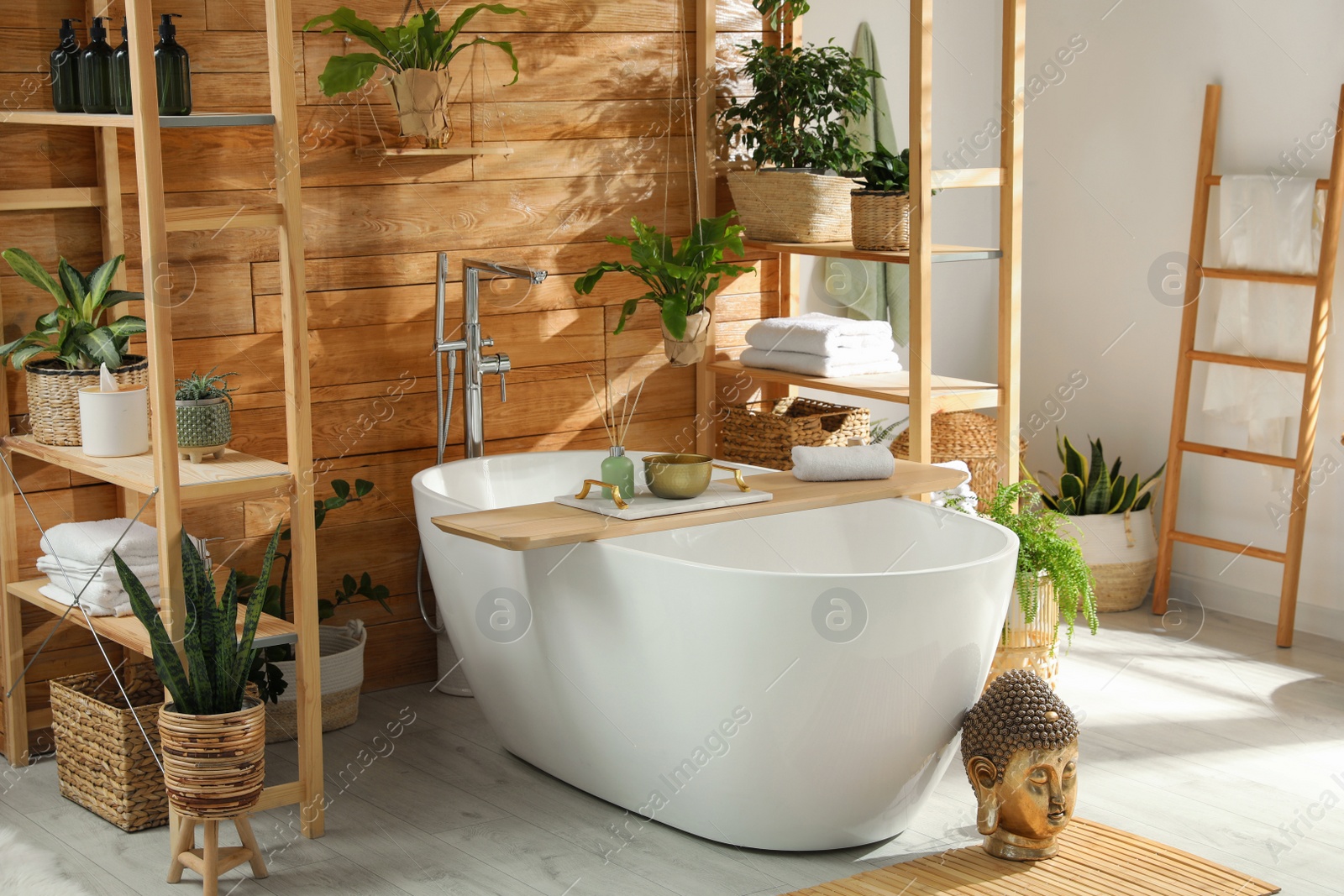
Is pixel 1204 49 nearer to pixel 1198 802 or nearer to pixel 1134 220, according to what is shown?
pixel 1134 220

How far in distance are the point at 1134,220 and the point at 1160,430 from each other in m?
0.68

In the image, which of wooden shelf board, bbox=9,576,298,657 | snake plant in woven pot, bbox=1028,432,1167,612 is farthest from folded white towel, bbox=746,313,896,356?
wooden shelf board, bbox=9,576,298,657

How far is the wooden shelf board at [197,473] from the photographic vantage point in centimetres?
270

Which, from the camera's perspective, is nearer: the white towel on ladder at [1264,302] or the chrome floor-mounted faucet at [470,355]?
the chrome floor-mounted faucet at [470,355]

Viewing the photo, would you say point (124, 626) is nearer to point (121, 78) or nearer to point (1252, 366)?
point (121, 78)

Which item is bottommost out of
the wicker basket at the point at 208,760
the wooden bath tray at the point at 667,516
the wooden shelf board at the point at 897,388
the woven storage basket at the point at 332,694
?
the woven storage basket at the point at 332,694

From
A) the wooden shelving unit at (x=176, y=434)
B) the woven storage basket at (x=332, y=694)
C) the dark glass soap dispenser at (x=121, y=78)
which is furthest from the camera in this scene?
the woven storage basket at (x=332, y=694)

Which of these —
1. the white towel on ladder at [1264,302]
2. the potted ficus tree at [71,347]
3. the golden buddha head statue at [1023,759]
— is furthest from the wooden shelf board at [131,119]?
the white towel on ladder at [1264,302]

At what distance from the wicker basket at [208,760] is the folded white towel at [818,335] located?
1.76 metres

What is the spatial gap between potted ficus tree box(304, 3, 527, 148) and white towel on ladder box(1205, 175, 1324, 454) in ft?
7.11

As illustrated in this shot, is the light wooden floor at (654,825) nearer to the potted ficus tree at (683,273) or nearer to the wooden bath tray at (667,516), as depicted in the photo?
the wooden bath tray at (667,516)

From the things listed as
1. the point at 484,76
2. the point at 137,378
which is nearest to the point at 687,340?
the point at 484,76

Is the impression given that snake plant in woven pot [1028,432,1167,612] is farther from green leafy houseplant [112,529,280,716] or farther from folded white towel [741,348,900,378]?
green leafy houseplant [112,529,280,716]

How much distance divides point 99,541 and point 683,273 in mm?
1513
